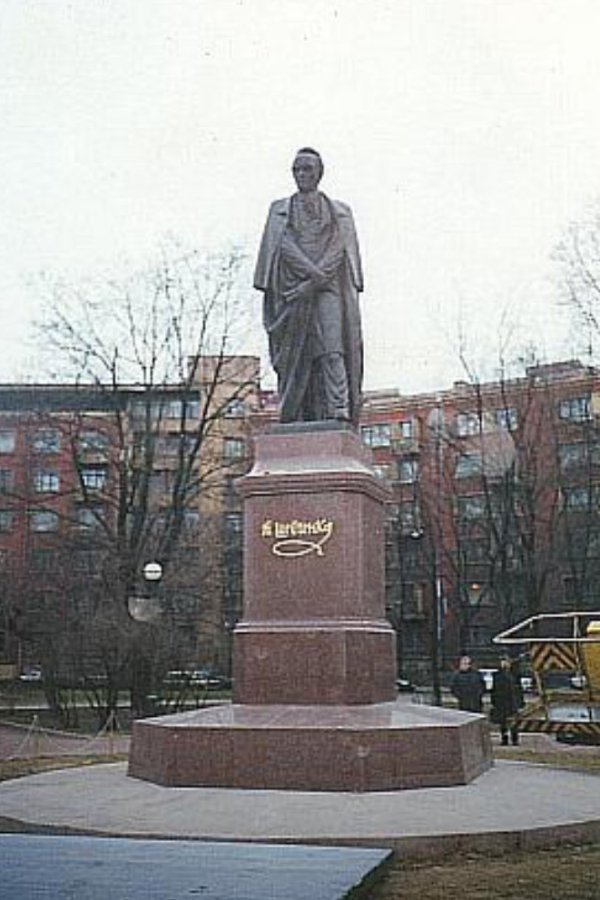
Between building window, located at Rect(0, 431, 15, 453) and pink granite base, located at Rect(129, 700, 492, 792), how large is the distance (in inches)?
2405

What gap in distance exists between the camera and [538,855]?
Result: 899cm

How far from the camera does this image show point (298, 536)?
42.9 ft

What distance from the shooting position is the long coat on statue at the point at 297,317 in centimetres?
1420

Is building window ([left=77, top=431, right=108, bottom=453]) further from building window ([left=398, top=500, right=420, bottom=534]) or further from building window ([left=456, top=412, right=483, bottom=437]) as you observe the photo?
building window ([left=456, top=412, right=483, bottom=437])

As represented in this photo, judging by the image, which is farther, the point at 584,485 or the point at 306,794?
the point at 584,485

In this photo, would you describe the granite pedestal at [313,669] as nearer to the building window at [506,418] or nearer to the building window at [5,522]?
the building window at [506,418]

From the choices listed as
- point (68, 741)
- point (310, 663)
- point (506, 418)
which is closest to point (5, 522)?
point (506, 418)

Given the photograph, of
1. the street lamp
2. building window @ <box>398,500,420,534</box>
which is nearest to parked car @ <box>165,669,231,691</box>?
the street lamp

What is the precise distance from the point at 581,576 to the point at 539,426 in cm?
536

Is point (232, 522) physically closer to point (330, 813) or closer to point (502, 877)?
point (330, 813)

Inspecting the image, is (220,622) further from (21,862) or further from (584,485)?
(21,862)

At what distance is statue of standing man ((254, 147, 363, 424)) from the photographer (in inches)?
557

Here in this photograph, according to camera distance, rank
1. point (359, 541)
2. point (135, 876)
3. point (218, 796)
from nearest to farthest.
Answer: point (135, 876)
point (218, 796)
point (359, 541)

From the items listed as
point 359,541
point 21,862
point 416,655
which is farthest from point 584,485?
point 21,862
